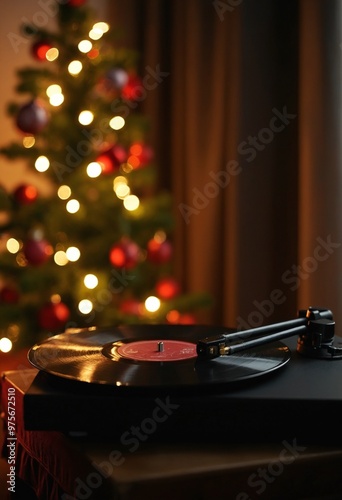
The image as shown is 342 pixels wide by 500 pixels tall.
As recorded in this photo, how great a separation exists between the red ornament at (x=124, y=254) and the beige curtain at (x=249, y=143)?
0.39m

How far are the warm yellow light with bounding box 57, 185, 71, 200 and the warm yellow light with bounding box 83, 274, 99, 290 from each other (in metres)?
0.22

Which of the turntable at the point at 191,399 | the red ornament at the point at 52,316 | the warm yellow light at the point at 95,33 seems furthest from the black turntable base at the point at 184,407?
the warm yellow light at the point at 95,33

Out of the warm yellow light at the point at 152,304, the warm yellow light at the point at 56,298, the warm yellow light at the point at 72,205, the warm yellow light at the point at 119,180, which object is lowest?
the warm yellow light at the point at 152,304

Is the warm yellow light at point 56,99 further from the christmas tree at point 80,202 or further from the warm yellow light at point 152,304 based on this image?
the warm yellow light at point 152,304

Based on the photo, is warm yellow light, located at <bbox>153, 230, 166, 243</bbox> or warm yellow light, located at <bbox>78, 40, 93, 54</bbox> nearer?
warm yellow light, located at <bbox>78, 40, 93, 54</bbox>

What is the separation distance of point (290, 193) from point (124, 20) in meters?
0.87

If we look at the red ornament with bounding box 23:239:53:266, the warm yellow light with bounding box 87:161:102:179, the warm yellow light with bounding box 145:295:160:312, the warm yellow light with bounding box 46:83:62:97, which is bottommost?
the warm yellow light with bounding box 145:295:160:312

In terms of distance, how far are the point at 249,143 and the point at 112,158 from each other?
0.45 m

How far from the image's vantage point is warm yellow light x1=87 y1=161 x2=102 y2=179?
1717 millimetres

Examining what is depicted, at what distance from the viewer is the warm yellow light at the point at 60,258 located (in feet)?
5.74

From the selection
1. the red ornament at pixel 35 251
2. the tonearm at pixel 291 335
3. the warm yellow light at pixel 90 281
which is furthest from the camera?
the warm yellow light at pixel 90 281

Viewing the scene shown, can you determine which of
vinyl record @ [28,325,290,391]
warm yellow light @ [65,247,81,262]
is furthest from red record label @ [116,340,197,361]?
warm yellow light @ [65,247,81,262]

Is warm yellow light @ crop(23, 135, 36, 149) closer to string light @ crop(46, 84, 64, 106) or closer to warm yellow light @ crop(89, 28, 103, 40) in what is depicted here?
string light @ crop(46, 84, 64, 106)

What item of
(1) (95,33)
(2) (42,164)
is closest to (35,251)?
(2) (42,164)
